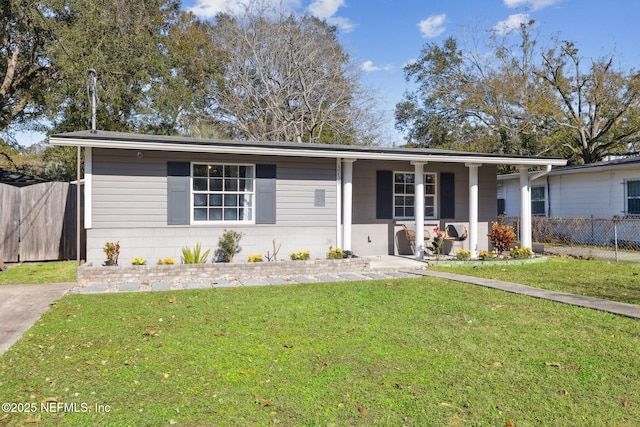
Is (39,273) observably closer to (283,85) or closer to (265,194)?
(265,194)

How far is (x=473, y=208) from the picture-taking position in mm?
11133

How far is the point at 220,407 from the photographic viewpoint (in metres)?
2.99

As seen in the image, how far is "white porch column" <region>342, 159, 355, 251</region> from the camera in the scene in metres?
10.4

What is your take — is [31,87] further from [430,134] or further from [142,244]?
[430,134]

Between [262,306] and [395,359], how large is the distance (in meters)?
2.53

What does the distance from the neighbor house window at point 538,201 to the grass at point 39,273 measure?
17.3 meters

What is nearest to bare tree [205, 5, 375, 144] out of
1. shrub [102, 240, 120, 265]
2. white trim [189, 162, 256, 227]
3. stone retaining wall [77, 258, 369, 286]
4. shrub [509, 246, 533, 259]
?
white trim [189, 162, 256, 227]

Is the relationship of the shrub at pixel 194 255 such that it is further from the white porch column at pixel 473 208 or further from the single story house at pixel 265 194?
the white porch column at pixel 473 208

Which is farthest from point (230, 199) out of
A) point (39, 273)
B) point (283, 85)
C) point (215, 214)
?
point (283, 85)

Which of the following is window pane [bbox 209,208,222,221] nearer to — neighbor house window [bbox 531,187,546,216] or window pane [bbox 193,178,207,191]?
window pane [bbox 193,178,207,191]

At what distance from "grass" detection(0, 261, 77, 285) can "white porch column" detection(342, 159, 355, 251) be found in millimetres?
5736

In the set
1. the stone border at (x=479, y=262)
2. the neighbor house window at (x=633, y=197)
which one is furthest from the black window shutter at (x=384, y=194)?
the neighbor house window at (x=633, y=197)

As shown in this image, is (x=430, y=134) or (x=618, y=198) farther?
(x=430, y=134)

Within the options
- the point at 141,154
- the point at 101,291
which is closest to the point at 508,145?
the point at 141,154
